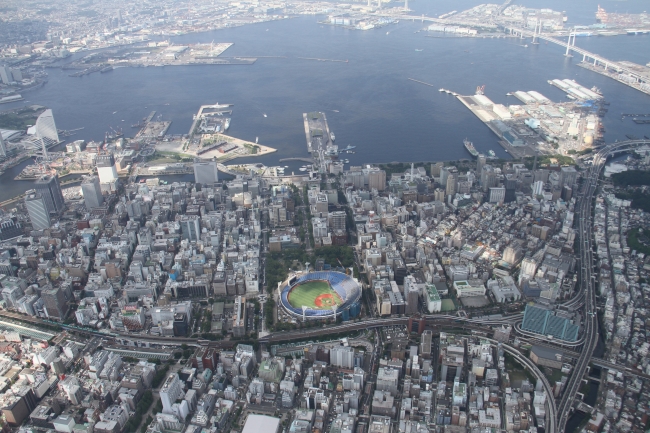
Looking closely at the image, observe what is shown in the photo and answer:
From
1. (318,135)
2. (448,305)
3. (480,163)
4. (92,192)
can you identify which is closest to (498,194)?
(480,163)

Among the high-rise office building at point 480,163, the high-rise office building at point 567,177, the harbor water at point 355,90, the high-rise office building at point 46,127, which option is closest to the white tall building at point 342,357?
the high-rise office building at point 480,163

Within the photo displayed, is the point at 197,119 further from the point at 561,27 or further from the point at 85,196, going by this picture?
the point at 561,27

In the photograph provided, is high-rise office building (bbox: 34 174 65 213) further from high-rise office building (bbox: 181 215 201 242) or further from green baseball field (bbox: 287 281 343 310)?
green baseball field (bbox: 287 281 343 310)

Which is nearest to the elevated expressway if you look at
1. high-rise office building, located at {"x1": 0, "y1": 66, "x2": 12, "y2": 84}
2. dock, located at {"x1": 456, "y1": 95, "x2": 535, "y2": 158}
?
dock, located at {"x1": 456, "y1": 95, "x2": 535, "y2": 158}

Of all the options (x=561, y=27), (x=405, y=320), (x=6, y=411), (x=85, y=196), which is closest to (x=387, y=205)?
(x=405, y=320)

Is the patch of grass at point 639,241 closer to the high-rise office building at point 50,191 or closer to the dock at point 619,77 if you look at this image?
the dock at point 619,77

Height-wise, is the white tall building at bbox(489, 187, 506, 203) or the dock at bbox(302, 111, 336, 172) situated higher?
the dock at bbox(302, 111, 336, 172)
